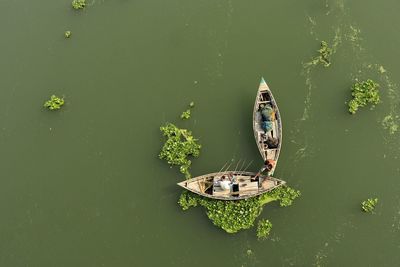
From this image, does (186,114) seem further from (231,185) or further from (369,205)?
(369,205)

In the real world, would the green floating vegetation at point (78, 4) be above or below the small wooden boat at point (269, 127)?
above

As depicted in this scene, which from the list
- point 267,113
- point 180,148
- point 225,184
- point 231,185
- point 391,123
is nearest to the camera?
point 225,184

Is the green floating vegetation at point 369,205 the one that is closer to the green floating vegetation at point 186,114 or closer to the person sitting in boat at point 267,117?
the person sitting in boat at point 267,117

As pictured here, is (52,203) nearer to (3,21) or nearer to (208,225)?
(208,225)

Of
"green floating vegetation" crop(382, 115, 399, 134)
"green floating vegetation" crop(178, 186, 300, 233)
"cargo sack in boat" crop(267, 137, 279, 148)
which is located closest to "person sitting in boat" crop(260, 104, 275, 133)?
"cargo sack in boat" crop(267, 137, 279, 148)

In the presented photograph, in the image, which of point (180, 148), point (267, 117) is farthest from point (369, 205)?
point (180, 148)

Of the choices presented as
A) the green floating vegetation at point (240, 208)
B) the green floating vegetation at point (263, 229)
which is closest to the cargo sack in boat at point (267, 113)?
the green floating vegetation at point (240, 208)

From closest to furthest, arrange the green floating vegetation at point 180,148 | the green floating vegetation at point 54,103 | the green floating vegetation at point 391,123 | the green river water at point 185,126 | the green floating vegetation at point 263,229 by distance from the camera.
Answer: the green floating vegetation at point 263,229 → the green river water at point 185,126 → the green floating vegetation at point 391,123 → the green floating vegetation at point 180,148 → the green floating vegetation at point 54,103
